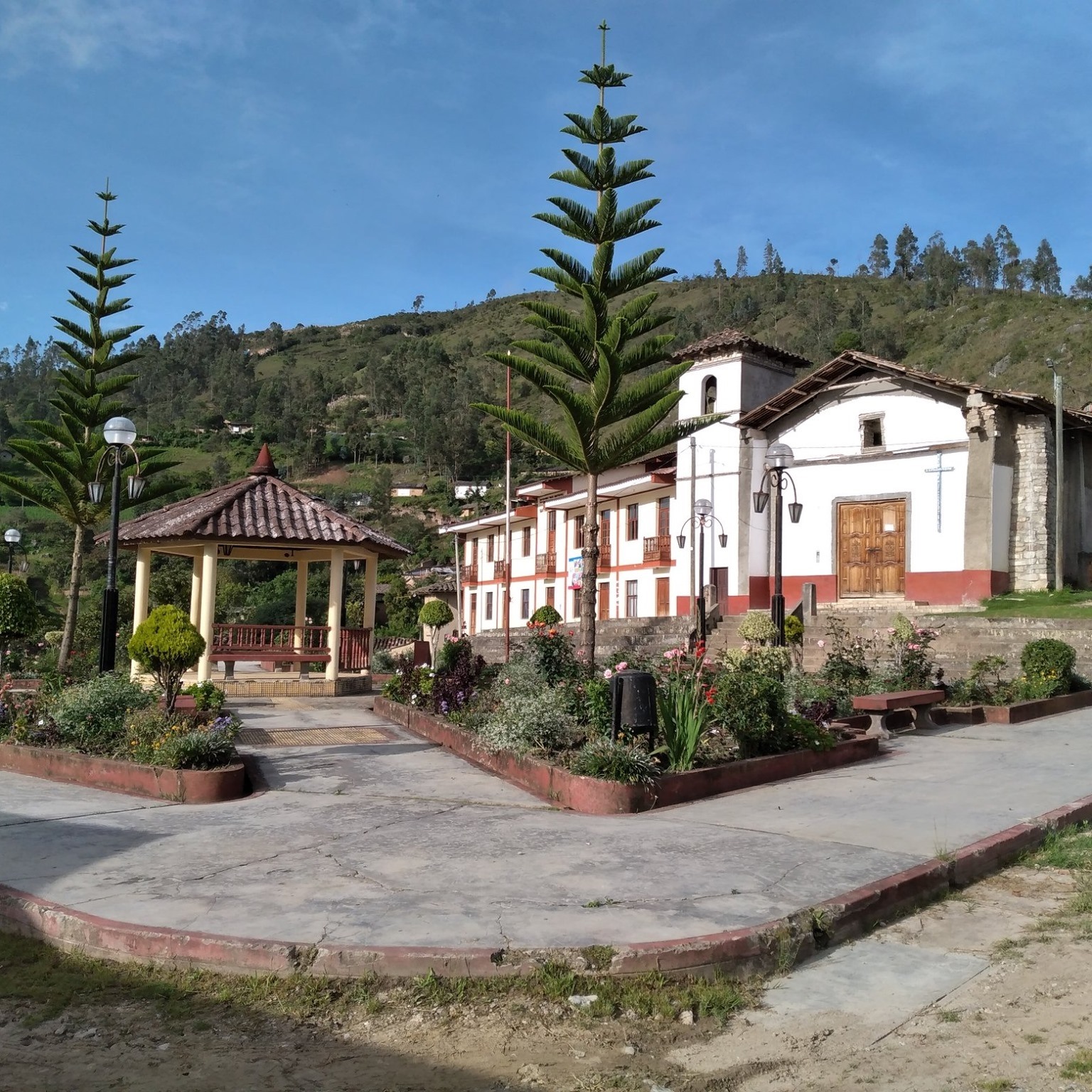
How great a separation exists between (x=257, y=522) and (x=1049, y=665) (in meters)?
12.9

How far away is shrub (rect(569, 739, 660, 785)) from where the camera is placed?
798 centimetres

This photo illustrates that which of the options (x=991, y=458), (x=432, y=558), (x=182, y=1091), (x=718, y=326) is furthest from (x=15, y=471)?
(x=182, y=1091)

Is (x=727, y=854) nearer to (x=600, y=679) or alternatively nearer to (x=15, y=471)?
(x=600, y=679)

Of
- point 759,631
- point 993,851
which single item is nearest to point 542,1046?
point 993,851

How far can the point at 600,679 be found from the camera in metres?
10.1

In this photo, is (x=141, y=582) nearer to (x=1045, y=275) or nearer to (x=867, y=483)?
(x=867, y=483)

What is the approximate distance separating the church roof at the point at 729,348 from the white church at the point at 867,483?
5 cm

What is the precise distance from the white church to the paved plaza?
12.8 metres

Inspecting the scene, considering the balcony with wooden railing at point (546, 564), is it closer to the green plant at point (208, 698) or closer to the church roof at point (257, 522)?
the church roof at point (257, 522)

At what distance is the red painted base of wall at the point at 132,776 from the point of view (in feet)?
27.9

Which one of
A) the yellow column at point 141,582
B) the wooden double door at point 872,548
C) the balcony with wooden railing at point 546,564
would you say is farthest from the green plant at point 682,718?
the balcony with wooden railing at point 546,564

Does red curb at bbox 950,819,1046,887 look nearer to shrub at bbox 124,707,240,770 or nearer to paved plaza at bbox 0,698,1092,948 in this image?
paved plaza at bbox 0,698,1092,948

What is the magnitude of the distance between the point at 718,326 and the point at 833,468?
82.7 meters

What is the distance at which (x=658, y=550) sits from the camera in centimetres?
3634
